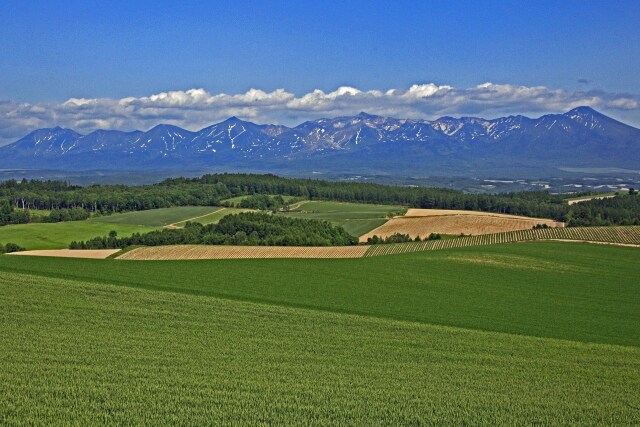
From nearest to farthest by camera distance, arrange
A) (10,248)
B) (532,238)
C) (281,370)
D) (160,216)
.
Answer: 1. (281,370)
2. (532,238)
3. (10,248)
4. (160,216)

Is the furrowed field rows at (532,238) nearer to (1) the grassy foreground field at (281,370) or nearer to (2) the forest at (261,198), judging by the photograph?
(2) the forest at (261,198)

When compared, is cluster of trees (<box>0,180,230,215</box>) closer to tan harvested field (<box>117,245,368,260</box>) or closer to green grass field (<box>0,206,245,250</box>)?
green grass field (<box>0,206,245,250</box>)

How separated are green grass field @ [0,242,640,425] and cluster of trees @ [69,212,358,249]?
784 inches

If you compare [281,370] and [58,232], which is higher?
[281,370]

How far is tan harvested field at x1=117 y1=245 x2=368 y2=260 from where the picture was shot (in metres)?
56.9

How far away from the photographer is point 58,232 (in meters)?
74.9

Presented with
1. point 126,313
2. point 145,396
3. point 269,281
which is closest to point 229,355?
point 145,396

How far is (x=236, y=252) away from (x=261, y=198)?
47.6m

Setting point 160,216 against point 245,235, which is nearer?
point 245,235

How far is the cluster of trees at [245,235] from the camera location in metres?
68.2

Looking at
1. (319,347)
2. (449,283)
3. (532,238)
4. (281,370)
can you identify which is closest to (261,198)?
(532,238)

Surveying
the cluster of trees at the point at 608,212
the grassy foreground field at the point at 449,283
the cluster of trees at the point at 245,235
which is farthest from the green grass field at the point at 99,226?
the cluster of trees at the point at 608,212

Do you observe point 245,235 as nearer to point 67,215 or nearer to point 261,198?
point 67,215

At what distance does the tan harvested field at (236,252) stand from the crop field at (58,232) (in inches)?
545
